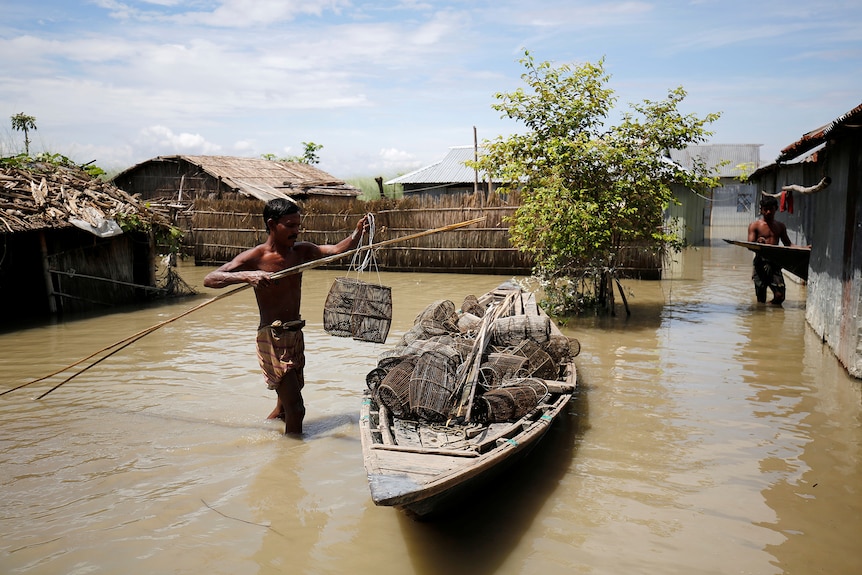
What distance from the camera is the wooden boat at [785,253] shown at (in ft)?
29.5

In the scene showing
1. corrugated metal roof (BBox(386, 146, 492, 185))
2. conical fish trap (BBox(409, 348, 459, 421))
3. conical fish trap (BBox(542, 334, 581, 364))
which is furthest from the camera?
corrugated metal roof (BBox(386, 146, 492, 185))

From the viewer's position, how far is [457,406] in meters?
4.93

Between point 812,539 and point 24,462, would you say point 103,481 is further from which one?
point 812,539

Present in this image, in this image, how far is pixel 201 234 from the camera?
60.1ft

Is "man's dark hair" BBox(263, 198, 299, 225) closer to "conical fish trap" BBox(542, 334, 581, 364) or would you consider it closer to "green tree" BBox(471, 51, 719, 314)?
"conical fish trap" BBox(542, 334, 581, 364)

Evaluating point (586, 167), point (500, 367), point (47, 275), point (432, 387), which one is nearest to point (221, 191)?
point (47, 275)

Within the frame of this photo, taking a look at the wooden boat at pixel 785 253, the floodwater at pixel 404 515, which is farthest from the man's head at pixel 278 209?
the wooden boat at pixel 785 253

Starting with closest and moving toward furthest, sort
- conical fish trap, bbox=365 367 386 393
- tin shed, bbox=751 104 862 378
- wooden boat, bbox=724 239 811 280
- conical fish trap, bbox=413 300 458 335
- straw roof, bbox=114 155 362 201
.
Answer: conical fish trap, bbox=365 367 386 393, tin shed, bbox=751 104 862 378, conical fish trap, bbox=413 300 458 335, wooden boat, bbox=724 239 811 280, straw roof, bbox=114 155 362 201

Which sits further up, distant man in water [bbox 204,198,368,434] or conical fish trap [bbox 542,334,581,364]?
distant man in water [bbox 204,198,368,434]

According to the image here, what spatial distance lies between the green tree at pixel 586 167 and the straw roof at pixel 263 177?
1025 centimetres

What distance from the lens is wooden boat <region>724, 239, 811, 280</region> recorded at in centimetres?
898

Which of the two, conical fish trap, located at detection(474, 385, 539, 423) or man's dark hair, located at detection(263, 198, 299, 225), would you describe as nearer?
conical fish trap, located at detection(474, 385, 539, 423)

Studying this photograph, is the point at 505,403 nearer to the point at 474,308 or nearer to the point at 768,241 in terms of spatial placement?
the point at 474,308

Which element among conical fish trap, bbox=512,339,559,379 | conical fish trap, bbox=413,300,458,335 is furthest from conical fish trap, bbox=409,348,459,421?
conical fish trap, bbox=413,300,458,335
